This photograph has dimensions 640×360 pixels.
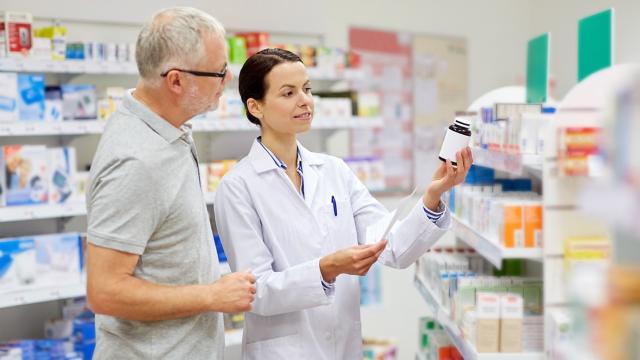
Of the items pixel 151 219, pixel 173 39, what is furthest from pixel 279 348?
pixel 173 39

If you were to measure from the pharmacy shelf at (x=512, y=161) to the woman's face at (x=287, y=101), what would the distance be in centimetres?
84

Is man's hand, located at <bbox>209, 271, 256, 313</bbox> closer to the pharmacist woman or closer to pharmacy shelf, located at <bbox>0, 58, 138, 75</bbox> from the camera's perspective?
the pharmacist woman

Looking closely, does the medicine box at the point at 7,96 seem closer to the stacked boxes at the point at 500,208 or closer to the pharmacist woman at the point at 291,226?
the pharmacist woman at the point at 291,226

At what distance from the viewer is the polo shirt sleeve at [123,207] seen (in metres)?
2.03

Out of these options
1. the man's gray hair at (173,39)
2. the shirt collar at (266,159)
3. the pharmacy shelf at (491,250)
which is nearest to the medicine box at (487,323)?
the pharmacy shelf at (491,250)

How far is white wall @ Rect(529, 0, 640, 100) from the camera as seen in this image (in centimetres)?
652

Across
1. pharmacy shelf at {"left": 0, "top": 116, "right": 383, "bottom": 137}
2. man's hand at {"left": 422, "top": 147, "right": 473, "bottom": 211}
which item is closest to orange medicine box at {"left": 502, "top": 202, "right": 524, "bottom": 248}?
man's hand at {"left": 422, "top": 147, "right": 473, "bottom": 211}

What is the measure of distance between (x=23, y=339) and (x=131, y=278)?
3106 millimetres

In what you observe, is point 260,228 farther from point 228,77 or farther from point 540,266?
point 540,266

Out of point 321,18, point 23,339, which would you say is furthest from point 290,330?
point 321,18

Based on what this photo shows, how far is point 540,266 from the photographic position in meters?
3.82

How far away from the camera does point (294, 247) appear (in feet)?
8.66

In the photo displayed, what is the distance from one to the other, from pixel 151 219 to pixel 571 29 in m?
6.19

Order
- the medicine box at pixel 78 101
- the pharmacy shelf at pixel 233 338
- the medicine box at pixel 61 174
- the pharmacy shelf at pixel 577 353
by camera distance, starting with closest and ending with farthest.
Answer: the pharmacy shelf at pixel 577 353, the medicine box at pixel 61 174, the medicine box at pixel 78 101, the pharmacy shelf at pixel 233 338
